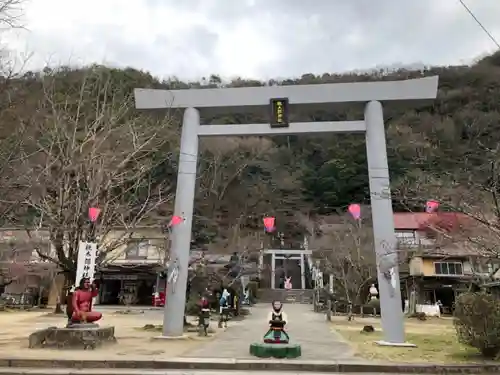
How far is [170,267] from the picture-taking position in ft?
39.0

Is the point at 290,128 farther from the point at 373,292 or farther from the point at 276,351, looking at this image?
the point at 373,292

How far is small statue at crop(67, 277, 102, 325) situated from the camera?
33.6ft

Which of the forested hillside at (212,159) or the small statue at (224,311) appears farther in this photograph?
the small statue at (224,311)

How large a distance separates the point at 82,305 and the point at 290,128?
23.8 ft

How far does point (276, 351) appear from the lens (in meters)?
8.82

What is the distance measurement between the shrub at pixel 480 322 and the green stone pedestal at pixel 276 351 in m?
3.44

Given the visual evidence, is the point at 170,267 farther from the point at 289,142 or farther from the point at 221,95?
the point at 289,142

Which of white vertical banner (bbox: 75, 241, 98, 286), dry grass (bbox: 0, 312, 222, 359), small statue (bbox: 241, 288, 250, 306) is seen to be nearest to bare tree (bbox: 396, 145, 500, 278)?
dry grass (bbox: 0, 312, 222, 359)

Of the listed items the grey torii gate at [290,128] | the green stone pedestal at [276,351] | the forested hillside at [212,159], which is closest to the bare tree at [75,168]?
the forested hillside at [212,159]

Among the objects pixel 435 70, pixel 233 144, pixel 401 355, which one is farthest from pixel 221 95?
pixel 435 70

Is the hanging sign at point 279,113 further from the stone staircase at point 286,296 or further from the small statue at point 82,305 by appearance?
the stone staircase at point 286,296

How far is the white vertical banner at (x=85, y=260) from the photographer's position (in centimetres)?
1105

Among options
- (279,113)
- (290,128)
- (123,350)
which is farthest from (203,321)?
(279,113)

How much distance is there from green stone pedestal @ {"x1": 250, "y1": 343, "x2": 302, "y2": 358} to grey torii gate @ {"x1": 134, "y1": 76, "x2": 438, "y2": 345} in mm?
3238
